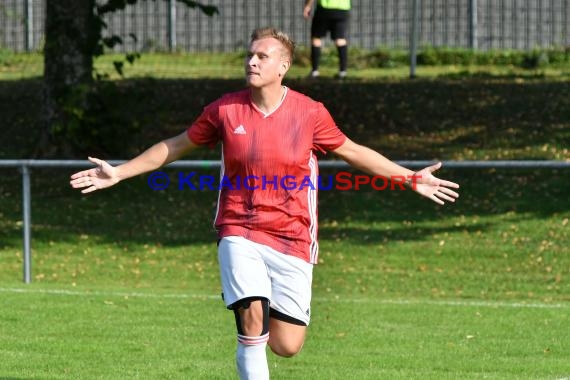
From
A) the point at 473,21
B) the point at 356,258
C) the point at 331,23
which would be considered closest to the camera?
the point at 356,258

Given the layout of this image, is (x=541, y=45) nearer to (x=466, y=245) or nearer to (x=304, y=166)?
(x=466, y=245)

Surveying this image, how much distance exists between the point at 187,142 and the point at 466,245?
29.6 ft

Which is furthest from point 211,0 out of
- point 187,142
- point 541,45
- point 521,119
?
point 187,142

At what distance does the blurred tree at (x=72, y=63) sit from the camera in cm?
1912

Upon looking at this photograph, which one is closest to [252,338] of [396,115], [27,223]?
[27,223]

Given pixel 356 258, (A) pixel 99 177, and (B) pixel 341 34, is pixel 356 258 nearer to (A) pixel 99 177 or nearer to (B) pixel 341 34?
(B) pixel 341 34

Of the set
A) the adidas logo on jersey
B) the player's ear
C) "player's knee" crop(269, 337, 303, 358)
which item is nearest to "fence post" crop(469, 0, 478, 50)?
the player's ear

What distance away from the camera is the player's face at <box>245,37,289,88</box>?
7441 mm

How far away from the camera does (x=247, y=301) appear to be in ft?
24.3

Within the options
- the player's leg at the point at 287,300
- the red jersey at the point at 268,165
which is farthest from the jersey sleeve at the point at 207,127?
the player's leg at the point at 287,300

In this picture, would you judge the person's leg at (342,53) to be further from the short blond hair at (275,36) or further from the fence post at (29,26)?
the short blond hair at (275,36)

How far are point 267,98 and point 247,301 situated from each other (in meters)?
1.14

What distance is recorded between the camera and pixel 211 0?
28750 mm

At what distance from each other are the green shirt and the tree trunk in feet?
16.1
